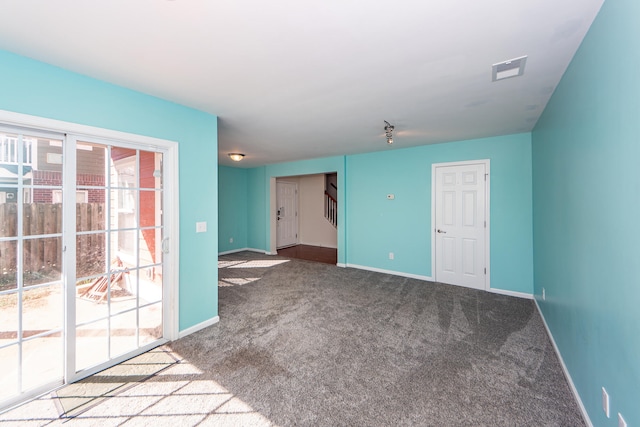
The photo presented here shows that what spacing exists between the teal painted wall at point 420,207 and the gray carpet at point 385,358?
631 mm

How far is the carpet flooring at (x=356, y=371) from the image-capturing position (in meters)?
1.71

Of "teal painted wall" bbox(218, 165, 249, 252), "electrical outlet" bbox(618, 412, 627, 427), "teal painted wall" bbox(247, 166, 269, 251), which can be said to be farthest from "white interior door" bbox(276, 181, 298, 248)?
"electrical outlet" bbox(618, 412, 627, 427)

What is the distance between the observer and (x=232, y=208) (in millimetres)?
7008

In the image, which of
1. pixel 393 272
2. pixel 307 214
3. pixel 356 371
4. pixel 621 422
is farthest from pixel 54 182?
pixel 307 214

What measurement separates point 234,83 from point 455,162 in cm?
361

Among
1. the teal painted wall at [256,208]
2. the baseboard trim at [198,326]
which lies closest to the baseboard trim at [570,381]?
the baseboard trim at [198,326]

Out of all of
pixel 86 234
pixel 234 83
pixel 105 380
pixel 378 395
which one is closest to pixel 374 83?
pixel 234 83

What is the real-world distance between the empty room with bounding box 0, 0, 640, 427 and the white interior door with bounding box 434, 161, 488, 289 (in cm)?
70

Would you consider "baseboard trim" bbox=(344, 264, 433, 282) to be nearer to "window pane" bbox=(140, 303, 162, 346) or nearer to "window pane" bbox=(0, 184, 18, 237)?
"window pane" bbox=(140, 303, 162, 346)

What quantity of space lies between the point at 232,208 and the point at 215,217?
417 cm

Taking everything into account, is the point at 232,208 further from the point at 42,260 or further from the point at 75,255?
the point at 42,260

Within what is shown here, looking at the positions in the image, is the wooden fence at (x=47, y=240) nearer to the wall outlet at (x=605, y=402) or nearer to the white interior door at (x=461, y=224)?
the wall outlet at (x=605, y=402)

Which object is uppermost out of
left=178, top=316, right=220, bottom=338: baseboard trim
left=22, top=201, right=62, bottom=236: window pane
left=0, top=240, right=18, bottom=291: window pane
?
left=22, top=201, right=62, bottom=236: window pane

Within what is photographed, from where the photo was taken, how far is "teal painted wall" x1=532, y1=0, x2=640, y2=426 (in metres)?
1.15
